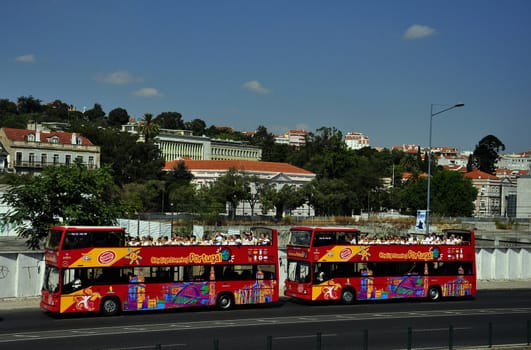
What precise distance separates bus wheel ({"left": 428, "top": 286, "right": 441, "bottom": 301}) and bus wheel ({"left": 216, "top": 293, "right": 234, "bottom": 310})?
1015 centimetres

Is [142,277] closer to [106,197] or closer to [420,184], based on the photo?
[106,197]

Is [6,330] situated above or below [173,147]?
below

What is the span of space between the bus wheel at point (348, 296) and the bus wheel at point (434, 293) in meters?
4.37

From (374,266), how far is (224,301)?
23.6 feet

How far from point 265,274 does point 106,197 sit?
20.4m

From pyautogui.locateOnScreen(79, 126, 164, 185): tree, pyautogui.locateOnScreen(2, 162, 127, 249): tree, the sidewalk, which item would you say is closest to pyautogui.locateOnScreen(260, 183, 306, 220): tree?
pyautogui.locateOnScreen(79, 126, 164, 185): tree

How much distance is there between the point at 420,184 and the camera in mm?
134375

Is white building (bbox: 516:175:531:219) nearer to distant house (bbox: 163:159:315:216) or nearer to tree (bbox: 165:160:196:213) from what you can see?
distant house (bbox: 163:159:315:216)

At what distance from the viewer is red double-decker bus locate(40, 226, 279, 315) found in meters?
27.1

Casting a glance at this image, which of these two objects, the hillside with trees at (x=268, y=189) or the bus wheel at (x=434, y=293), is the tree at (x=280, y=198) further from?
the bus wheel at (x=434, y=293)

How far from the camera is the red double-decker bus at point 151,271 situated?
27094 mm

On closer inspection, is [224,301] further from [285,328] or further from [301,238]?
[285,328]

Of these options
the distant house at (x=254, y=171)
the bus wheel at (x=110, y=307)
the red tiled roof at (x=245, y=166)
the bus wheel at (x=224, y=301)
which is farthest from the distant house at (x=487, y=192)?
the bus wheel at (x=110, y=307)

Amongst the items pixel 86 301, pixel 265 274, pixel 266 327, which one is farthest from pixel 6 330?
pixel 265 274
